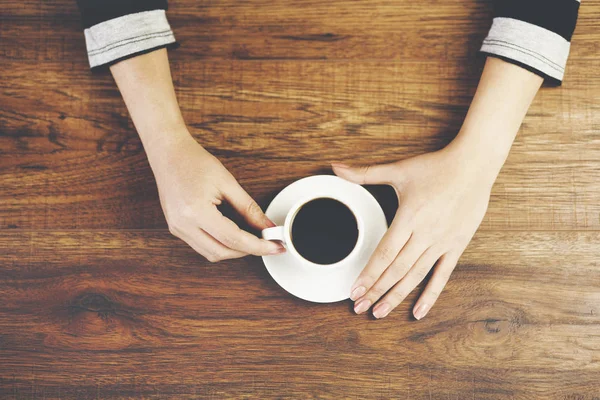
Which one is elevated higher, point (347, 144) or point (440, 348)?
point (347, 144)

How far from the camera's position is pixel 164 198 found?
2.63 feet

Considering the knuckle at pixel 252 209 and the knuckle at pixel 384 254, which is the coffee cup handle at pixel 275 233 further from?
the knuckle at pixel 384 254

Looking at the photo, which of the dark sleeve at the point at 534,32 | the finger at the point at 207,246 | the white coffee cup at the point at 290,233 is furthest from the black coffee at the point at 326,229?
the dark sleeve at the point at 534,32

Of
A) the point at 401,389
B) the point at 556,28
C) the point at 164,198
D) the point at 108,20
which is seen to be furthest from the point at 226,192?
the point at 556,28

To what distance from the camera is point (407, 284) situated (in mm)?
824

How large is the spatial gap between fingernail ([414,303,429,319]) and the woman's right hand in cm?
26

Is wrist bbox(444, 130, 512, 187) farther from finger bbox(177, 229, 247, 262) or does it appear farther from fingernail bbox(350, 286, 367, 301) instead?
finger bbox(177, 229, 247, 262)

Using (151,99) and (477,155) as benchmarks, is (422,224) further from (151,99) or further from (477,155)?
(151,99)

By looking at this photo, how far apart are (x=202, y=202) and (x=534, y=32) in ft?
1.96

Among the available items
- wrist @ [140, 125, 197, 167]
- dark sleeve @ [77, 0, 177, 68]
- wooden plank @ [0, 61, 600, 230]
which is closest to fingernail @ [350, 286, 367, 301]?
wooden plank @ [0, 61, 600, 230]

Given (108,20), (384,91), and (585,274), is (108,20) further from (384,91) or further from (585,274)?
(585,274)

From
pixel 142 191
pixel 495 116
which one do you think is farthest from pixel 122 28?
pixel 495 116

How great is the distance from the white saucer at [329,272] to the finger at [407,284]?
2.8 inches

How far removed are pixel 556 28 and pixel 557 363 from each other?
56cm
